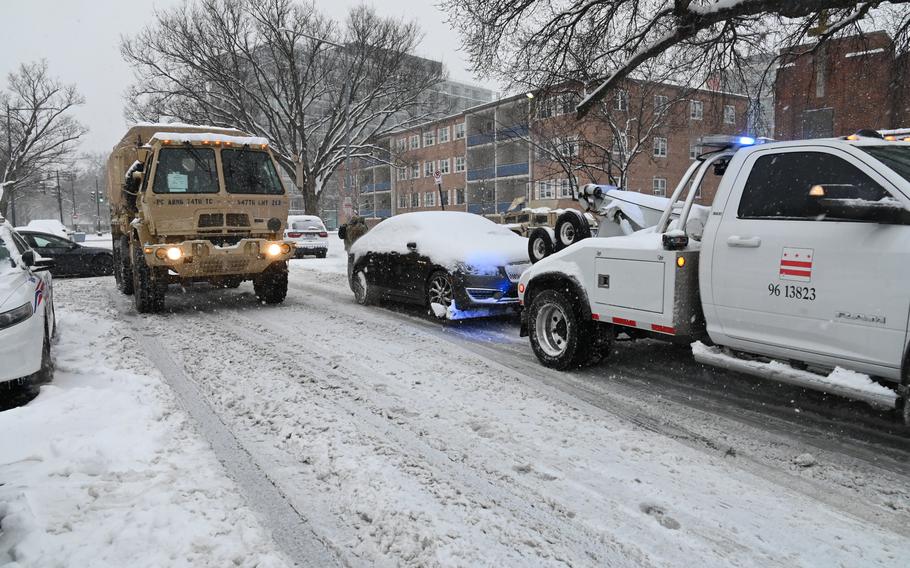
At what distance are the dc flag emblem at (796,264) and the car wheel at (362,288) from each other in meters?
6.93

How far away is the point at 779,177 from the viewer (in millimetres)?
4289

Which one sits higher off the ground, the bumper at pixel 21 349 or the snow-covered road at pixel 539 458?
the bumper at pixel 21 349

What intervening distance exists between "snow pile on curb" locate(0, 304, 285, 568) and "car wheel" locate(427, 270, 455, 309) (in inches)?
161

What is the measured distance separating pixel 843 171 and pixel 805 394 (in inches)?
87.5

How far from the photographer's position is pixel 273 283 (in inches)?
403

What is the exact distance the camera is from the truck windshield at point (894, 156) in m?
3.71

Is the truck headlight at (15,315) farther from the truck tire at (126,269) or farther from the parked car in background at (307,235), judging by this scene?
the parked car in background at (307,235)

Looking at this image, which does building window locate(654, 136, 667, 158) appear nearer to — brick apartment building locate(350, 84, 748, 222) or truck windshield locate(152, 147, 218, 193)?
brick apartment building locate(350, 84, 748, 222)

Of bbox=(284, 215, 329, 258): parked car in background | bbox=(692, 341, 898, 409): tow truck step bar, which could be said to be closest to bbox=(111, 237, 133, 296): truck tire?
bbox=(284, 215, 329, 258): parked car in background

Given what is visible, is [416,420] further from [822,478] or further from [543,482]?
[822,478]

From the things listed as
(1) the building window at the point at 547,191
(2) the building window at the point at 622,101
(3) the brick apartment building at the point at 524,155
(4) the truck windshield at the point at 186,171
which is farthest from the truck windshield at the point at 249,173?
(1) the building window at the point at 547,191

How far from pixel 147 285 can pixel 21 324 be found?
15.5ft

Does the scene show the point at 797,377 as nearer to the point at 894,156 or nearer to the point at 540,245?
the point at 894,156

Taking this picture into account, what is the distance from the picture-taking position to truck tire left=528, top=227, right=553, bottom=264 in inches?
268
